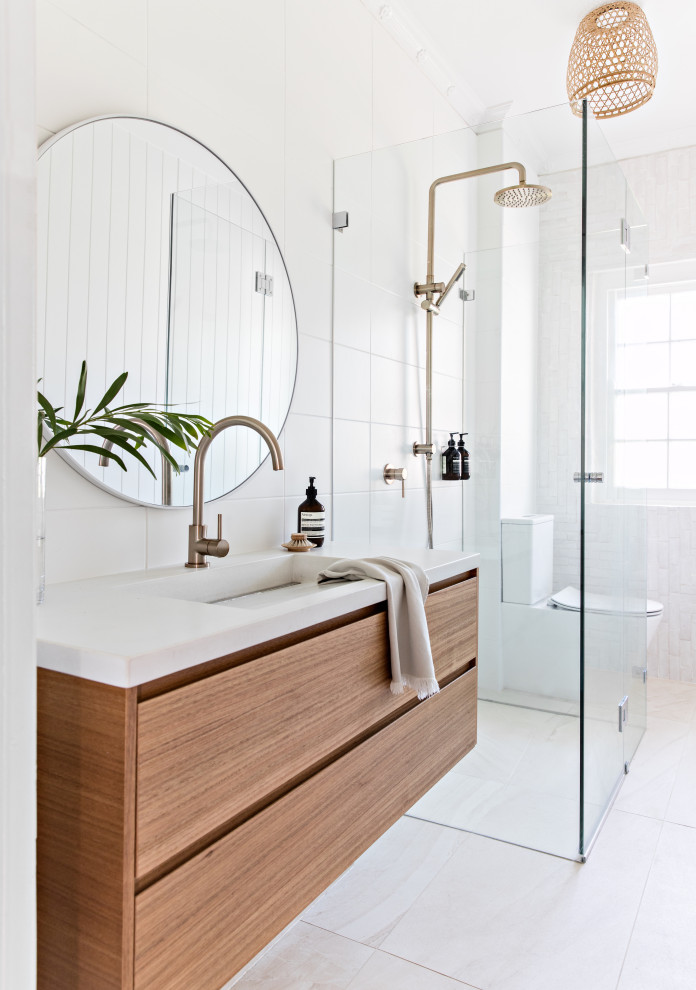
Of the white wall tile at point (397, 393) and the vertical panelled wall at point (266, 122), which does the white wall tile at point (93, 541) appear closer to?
the vertical panelled wall at point (266, 122)

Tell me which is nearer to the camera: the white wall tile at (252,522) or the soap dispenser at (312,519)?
the white wall tile at (252,522)

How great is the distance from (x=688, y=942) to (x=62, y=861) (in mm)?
1417

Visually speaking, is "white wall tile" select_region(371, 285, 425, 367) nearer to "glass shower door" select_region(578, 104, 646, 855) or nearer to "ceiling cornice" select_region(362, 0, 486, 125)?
"glass shower door" select_region(578, 104, 646, 855)

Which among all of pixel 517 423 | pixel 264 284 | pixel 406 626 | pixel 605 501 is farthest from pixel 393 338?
pixel 406 626

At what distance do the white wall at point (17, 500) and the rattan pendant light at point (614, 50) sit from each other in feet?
7.52

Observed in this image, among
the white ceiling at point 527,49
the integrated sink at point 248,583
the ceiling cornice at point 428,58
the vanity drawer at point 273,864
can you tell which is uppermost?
the white ceiling at point 527,49

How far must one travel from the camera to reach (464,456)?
2.36m

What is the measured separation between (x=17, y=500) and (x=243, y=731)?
1.48 feet

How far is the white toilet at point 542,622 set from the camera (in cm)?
209

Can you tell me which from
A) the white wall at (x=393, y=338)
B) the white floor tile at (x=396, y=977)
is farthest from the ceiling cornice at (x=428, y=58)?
the white floor tile at (x=396, y=977)

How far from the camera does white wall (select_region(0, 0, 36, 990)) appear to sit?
0.73 meters

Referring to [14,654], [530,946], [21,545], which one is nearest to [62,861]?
[14,654]

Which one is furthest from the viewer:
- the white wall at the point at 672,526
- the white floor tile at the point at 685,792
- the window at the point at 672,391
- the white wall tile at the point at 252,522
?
the window at the point at 672,391

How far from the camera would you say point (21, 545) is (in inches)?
29.8
